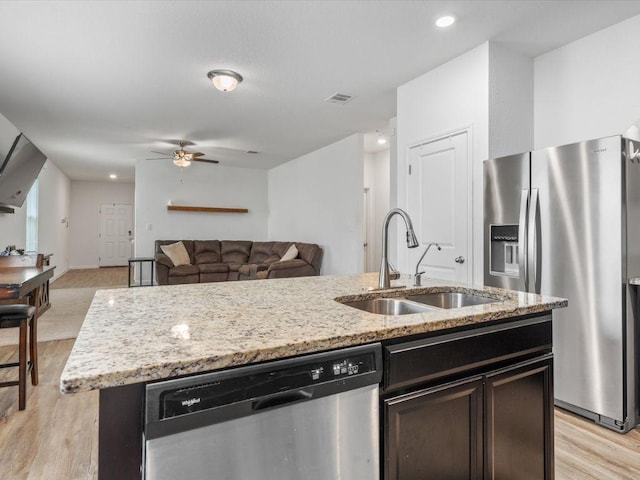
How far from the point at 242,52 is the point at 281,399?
291 cm

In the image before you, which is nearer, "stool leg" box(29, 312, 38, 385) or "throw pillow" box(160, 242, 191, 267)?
"stool leg" box(29, 312, 38, 385)

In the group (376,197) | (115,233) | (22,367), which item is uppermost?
(376,197)

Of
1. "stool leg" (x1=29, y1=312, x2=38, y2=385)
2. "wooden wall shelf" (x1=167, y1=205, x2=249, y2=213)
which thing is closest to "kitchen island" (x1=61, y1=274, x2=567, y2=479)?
"stool leg" (x1=29, y1=312, x2=38, y2=385)

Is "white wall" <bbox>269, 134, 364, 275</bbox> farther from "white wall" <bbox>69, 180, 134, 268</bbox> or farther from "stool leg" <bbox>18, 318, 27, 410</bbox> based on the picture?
"white wall" <bbox>69, 180, 134, 268</bbox>

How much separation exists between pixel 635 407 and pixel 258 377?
2.48 metres

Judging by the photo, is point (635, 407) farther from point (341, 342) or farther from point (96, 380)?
point (96, 380)

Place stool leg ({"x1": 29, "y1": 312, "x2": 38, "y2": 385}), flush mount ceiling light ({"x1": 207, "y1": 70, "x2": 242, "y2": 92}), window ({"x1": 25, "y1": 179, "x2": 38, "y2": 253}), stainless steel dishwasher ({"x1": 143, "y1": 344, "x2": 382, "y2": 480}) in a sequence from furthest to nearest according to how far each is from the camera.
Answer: window ({"x1": 25, "y1": 179, "x2": 38, "y2": 253}), flush mount ceiling light ({"x1": 207, "y1": 70, "x2": 242, "y2": 92}), stool leg ({"x1": 29, "y1": 312, "x2": 38, "y2": 385}), stainless steel dishwasher ({"x1": 143, "y1": 344, "x2": 382, "y2": 480})

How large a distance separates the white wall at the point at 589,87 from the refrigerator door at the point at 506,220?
0.74 metres

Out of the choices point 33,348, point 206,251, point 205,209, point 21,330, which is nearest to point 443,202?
point 21,330

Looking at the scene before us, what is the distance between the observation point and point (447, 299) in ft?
5.93

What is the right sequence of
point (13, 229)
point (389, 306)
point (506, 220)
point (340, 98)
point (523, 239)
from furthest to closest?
point (13, 229) < point (340, 98) < point (506, 220) < point (523, 239) < point (389, 306)

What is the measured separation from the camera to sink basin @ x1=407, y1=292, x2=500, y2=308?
173 cm

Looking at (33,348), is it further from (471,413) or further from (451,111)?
(451,111)

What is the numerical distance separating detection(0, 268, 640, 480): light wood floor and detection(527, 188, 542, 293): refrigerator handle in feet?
2.72
